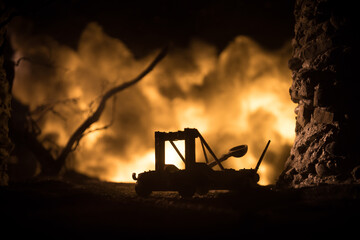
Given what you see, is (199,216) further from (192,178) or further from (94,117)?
(94,117)

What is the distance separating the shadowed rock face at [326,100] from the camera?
998cm

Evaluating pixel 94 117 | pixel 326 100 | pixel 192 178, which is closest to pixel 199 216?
pixel 192 178

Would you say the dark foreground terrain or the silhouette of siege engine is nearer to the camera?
the dark foreground terrain

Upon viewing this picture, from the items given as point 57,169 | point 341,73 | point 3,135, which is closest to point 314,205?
point 341,73

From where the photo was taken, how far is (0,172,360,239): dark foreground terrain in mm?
5012

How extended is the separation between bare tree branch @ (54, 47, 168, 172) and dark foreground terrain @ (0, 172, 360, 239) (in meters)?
9.28

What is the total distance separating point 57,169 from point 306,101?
12.4 metres

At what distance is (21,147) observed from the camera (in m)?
19.7

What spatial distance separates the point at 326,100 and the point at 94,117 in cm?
1148

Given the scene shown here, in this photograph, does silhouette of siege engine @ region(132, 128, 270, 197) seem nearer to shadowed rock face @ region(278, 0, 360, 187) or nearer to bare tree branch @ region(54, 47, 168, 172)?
shadowed rock face @ region(278, 0, 360, 187)

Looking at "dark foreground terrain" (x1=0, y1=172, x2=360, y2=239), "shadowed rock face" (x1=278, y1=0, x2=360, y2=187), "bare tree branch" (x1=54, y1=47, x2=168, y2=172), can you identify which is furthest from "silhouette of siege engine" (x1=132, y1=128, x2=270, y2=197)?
"bare tree branch" (x1=54, y1=47, x2=168, y2=172)

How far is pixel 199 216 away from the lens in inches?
235

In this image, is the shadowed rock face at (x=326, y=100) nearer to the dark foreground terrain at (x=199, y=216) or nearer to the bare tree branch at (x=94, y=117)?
the dark foreground terrain at (x=199, y=216)

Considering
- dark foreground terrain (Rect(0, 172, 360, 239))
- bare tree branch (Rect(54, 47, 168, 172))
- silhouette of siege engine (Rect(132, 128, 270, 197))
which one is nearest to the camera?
dark foreground terrain (Rect(0, 172, 360, 239))
